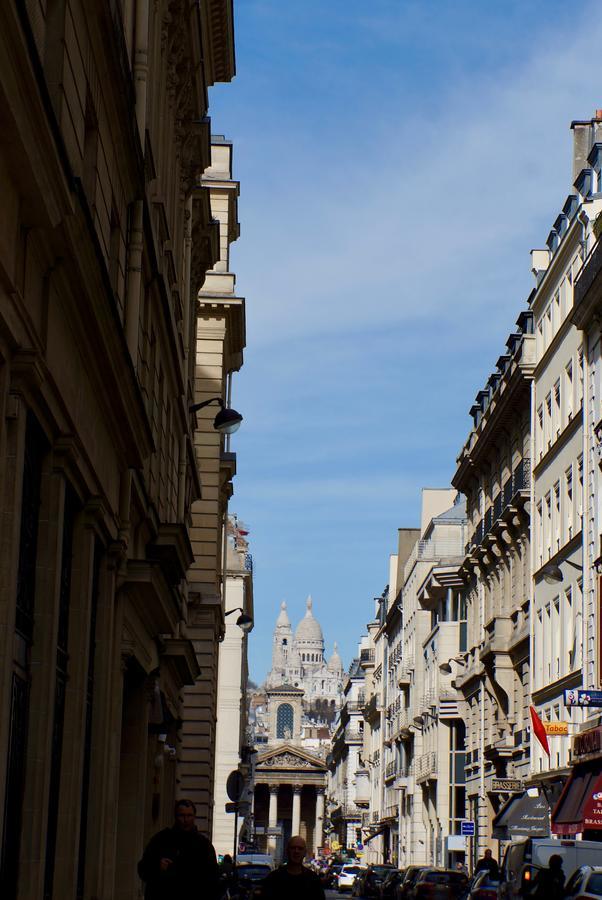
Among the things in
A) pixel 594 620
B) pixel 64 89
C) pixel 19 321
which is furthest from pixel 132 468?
pixel 594 620

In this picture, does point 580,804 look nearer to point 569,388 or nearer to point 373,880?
point 569,388

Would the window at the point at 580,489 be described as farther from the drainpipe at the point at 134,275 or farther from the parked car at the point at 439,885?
the drainpipe at the point at 134,275

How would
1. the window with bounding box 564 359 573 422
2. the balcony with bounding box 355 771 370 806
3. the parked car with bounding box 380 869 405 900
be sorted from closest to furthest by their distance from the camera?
the window with bounding box 564 359 573 422, the parked car with bounding box 380 869 405 900, the balcony with bounding box 355 771 370 806

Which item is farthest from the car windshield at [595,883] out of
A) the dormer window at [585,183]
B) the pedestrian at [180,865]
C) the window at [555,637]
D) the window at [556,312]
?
the window at [556,312]

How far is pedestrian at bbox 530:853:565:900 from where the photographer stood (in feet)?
75.6

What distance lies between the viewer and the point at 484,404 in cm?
6025

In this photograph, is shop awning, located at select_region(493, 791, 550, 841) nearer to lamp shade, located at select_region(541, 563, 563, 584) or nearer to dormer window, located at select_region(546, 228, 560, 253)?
lamp shade, located at select_region(541, 563, 563, 584)

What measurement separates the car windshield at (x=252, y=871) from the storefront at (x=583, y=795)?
7.79m

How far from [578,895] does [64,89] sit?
41.4 feet

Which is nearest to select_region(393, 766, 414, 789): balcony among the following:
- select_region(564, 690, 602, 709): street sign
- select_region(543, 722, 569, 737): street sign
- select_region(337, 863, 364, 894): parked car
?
select_region(337, 863, 364, 894): parked car

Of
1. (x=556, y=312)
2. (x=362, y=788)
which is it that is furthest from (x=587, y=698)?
(x=362, y=788)

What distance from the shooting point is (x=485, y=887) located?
3148cm

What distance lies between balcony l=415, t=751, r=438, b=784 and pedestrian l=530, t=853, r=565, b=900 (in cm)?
4953

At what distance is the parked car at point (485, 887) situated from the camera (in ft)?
99.8
